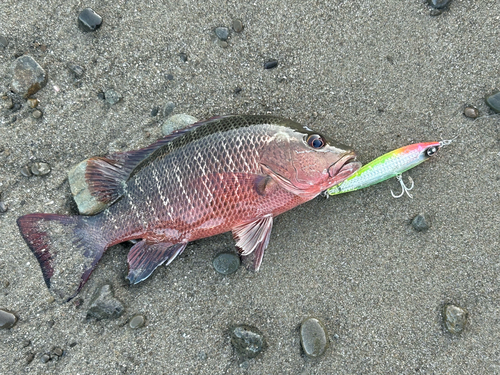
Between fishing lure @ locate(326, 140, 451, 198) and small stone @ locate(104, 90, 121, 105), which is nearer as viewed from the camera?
fishing lure @ locate(326, 140, 451, 198)

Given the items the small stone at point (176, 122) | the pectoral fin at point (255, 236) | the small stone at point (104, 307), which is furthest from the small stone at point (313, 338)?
the small stone at point (176, 122)

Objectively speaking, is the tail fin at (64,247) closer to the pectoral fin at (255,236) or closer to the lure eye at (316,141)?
the pectoral fin at (255,236)

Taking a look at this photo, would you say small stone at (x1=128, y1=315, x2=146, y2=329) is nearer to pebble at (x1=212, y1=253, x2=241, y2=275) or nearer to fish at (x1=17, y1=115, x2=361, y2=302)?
fish at (x1=17, y1=115, x2=361, y2=302)

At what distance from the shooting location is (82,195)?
11.3 ft

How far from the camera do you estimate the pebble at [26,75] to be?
3.44m

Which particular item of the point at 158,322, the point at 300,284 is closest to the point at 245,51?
the point at 300,284

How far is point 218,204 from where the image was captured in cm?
302

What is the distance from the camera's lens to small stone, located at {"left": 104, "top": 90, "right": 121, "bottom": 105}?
3.55 meters

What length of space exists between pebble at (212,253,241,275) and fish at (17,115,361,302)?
10 centimetres

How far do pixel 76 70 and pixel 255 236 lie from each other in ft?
8.23

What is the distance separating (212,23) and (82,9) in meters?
1.35

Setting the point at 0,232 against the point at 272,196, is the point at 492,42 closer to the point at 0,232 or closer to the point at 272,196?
the point at 272,196

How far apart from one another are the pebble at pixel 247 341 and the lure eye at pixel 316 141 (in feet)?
5.98

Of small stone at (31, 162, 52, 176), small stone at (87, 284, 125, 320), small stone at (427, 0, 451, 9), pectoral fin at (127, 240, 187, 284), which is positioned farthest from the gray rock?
small stone at (427, 0, 451, 9)
